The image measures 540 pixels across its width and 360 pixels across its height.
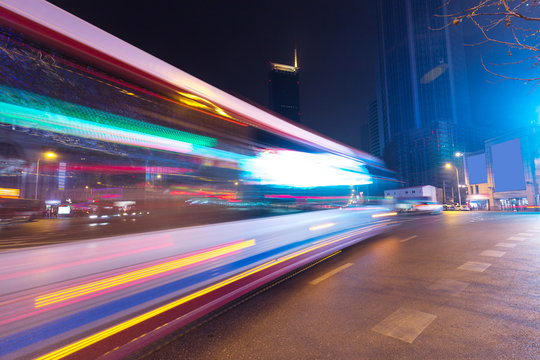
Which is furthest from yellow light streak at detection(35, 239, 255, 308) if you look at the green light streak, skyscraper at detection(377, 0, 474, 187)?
skyscraper at detection(377, 0, 474, 187)

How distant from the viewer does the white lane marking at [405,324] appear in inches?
98.5

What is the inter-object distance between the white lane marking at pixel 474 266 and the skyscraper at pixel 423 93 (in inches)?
3602

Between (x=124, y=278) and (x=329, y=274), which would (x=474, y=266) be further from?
(x=124, y=278)

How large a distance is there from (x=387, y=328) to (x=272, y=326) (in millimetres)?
1321

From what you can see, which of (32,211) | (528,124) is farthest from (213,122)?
(528,124)

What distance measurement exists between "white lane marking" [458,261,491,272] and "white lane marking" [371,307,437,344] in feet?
8.64

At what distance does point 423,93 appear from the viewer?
323 feet

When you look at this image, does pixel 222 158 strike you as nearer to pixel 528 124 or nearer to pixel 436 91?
pixel 528 124

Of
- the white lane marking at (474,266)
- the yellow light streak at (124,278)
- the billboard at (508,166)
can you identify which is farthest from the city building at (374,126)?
the yellow light streak at (124,278)

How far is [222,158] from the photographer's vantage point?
3740 millimetres

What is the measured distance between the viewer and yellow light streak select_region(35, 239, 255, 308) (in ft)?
9.69

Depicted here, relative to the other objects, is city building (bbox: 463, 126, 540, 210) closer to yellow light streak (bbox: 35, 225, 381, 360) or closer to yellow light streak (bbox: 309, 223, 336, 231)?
yellow light streak (bbox: 309, 223, 336, 231)

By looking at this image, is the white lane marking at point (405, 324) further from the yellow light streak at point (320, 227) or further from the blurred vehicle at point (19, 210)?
the blurred vehicle at point (19, 210)

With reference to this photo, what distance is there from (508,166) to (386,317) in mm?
57620
